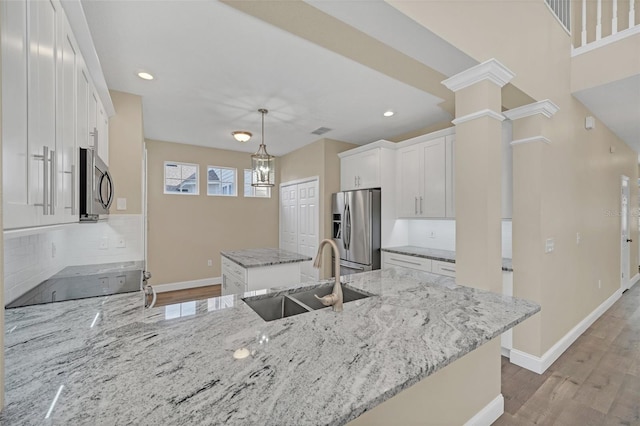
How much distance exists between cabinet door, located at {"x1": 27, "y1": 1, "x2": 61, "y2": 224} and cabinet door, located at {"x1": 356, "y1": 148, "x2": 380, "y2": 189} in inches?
141

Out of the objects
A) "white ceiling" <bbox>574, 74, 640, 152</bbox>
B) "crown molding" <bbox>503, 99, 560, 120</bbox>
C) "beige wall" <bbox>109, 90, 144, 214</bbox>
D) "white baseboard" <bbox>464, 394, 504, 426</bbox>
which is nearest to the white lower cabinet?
"beige wall" <bbox>109, 90, 144, 214</bbox>

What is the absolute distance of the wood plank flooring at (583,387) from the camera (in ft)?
6.47

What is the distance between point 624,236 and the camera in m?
4.57

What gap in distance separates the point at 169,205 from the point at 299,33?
4397 millimetres

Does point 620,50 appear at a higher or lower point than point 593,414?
higher

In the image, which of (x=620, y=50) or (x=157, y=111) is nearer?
(x=620, y=50)

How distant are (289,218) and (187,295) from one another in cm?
234

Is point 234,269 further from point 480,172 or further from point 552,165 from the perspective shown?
point 552,165

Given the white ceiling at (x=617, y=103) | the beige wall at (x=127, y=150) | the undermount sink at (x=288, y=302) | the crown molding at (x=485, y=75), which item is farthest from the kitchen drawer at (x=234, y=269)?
the white ceiling at (x=617, y=103)

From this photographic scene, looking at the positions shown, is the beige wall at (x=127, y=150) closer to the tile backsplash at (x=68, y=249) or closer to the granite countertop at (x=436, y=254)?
the tile backsplash at (x=68, y=249)

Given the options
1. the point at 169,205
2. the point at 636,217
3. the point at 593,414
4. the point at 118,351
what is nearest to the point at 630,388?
the point at 593,414

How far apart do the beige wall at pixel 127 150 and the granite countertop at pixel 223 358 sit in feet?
5.61

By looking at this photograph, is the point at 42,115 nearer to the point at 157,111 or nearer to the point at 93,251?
the point at 93,251

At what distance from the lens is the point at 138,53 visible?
2297mm
